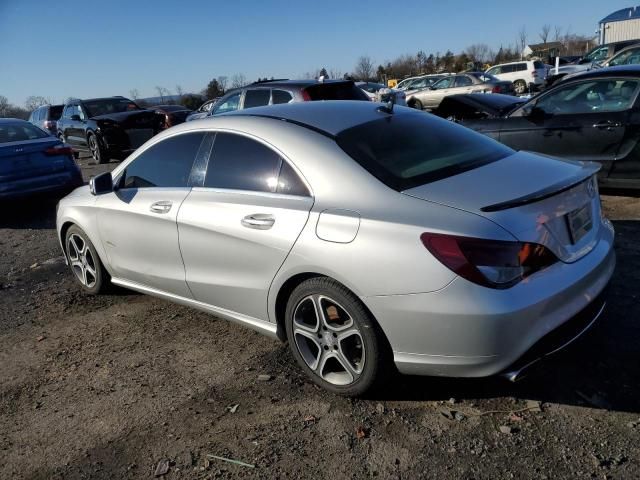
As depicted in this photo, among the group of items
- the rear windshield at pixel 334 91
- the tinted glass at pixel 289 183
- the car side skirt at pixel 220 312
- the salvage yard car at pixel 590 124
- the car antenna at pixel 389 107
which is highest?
the car antenna at pixel 389 107

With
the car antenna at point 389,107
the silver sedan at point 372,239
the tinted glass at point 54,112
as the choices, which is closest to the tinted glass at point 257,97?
the silver sedan at point 372,239

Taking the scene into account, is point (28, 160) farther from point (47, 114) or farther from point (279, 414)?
point (47, 114)

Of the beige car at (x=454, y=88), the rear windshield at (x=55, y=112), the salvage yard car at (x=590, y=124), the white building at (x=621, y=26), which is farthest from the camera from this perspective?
the white building at (x=621, y=26)

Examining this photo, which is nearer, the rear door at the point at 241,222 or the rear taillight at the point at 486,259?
the rear taillight at the point at 486,259

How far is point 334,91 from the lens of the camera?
9.42m

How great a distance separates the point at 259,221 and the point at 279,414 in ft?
3.53

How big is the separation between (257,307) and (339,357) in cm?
62

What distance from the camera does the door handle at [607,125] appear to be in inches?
237

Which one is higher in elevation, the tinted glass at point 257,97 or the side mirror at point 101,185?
the tinted glass at point 257,97

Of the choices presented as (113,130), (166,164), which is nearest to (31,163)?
(166,164)

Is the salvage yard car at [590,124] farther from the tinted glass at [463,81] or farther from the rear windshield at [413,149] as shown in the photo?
the tinted glass at [463,81]

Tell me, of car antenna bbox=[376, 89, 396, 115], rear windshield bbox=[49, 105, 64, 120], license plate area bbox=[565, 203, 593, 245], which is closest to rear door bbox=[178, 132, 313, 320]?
car antenna bbox=[376, 89, 396, 115]

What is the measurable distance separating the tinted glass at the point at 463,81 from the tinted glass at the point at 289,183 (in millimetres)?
20609

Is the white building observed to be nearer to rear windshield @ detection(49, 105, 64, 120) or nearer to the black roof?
rear windshield @ detection(49, 105, 64, 120)
